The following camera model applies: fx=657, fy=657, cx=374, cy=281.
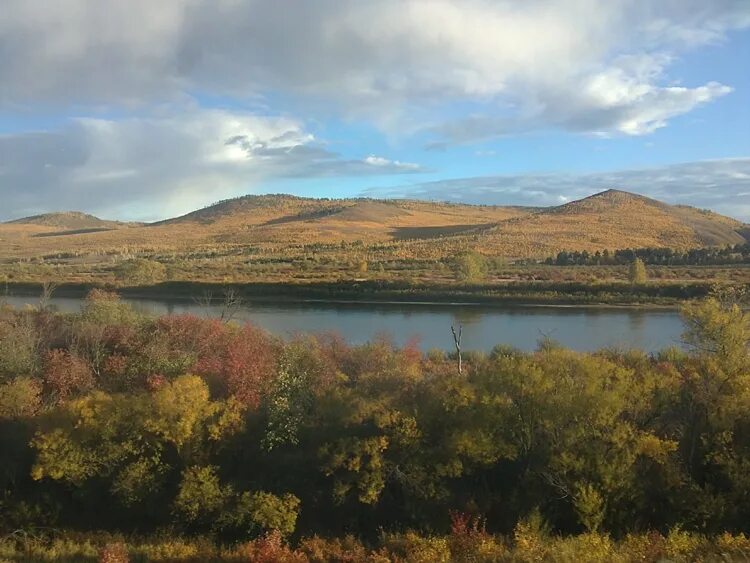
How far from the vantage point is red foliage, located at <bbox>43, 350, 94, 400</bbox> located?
673 inches

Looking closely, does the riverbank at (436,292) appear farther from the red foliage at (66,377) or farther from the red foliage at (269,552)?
the red foliage at (269,552)

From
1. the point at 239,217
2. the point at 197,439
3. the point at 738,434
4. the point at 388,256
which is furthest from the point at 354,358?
the point at 239,217

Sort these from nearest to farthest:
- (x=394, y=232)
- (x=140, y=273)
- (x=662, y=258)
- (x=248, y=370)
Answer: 1. (x=248, y=370)
2. (x=140, y=273)
3. (x=662, y=258)
4. (x=394, y=232)

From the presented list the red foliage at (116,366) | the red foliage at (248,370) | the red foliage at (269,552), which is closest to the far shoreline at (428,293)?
the red foliage at (116,366)

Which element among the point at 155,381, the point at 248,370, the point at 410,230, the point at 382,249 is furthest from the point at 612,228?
the point at 155,381

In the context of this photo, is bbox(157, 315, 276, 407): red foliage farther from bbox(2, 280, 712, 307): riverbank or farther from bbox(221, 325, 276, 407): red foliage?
bbox(2, 280, 712, 307): riverbank

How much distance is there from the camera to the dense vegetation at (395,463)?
12422 millimetres

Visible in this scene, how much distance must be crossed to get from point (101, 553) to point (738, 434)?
1260 centimetres

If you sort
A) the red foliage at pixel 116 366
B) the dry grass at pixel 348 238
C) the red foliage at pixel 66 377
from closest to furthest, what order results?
the red foliage at pixel 66 377 < the red foliage at pixel 116 366 < the dry grass at pixel 348 238

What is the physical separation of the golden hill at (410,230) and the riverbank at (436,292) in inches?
1068

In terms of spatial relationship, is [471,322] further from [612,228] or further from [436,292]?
[612,228]

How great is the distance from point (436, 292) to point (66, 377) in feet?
94.0

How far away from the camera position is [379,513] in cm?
1360

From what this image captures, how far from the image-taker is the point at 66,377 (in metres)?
17.3
